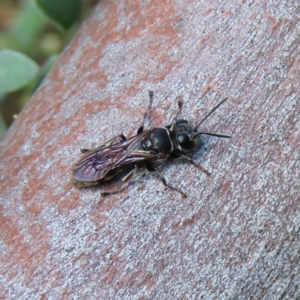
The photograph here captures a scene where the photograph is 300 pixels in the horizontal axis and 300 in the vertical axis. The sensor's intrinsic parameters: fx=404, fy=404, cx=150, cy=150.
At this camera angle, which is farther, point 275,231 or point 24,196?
point 24,196

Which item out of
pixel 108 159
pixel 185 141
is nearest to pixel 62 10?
pixel 108 159

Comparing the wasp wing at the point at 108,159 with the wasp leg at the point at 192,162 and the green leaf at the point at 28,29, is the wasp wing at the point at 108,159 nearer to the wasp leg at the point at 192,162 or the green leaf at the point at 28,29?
the wasp leg at the point at 192,162

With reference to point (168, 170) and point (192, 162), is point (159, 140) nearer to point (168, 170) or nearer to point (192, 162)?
point (168, 170)

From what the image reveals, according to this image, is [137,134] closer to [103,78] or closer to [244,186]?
[103,78]

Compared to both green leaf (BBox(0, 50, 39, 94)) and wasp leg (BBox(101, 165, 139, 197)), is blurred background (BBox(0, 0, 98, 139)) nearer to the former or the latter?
green leaf (BBox(0, 50, 39, 94))

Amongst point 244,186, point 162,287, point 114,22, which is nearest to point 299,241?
point 244,186

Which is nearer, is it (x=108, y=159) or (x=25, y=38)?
(x=108, y=159)
